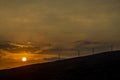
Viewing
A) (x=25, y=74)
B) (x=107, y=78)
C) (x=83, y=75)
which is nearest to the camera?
(x=107, y=78)

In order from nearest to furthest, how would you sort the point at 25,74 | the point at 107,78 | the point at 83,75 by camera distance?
the point at 107,78 < the point at 83,75 < the point at 25,74

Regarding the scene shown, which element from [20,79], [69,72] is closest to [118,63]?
[69,72]

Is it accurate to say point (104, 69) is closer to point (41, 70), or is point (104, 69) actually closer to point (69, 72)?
point (69, 72)

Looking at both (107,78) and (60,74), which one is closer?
(107,78)

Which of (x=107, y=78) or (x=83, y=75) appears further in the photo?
(x=83, y=75)

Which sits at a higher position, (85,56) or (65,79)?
(85,56)

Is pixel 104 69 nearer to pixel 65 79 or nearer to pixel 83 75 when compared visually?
pixel 83 75

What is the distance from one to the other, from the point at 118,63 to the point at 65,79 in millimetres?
14304

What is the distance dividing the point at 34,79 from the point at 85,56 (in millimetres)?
30766

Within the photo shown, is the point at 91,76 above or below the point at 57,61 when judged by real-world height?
below

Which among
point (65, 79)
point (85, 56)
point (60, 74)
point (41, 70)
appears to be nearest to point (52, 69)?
point (41, 70)

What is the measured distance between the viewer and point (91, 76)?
6053cm

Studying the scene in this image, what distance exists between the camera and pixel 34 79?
59938 millimetres

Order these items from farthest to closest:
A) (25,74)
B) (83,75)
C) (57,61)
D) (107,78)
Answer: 1. (57,61)
2. (25,74)
3. (83,75)
4. (107,78)
